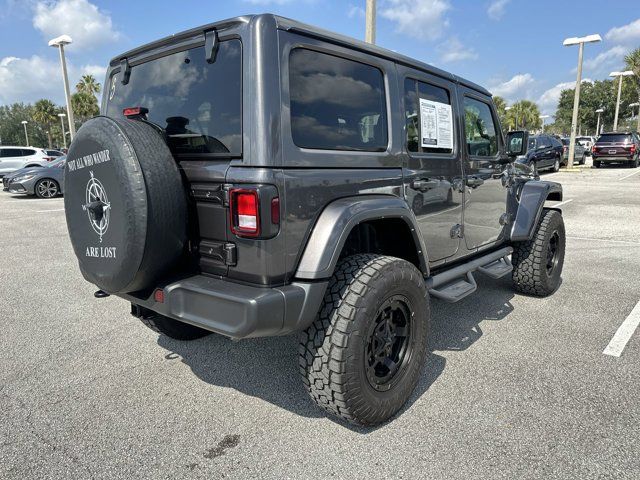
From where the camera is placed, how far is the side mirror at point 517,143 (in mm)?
4141

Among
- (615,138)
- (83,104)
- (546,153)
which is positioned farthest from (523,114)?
(83,104)

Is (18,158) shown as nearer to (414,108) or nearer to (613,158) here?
(414,108)

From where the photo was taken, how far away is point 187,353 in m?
3.30

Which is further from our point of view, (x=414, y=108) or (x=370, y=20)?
(x=370, y=20)

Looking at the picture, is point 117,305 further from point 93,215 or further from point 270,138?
point 270,138

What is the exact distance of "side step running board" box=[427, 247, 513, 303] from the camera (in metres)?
3.09

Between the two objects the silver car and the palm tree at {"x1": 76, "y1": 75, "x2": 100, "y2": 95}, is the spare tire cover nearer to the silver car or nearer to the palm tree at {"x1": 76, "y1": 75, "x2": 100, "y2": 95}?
the silver car

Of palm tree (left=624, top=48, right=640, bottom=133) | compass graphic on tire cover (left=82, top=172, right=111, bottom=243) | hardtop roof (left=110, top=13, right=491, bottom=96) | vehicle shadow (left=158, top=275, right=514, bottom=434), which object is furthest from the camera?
palm tree (left=624, top=48, right=640, bottom=133)

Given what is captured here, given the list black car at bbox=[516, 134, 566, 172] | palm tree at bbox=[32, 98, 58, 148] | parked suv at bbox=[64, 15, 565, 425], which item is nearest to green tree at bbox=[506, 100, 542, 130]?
black car at bbox=[516, 134, 566, 172]

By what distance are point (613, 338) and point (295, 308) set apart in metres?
2.82

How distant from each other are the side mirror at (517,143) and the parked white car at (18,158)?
19013 millimetres

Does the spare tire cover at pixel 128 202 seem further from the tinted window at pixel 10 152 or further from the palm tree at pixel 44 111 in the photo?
the palm tree at pixel 44 111

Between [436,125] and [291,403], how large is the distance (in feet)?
6.82

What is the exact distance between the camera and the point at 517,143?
4.16 metres
